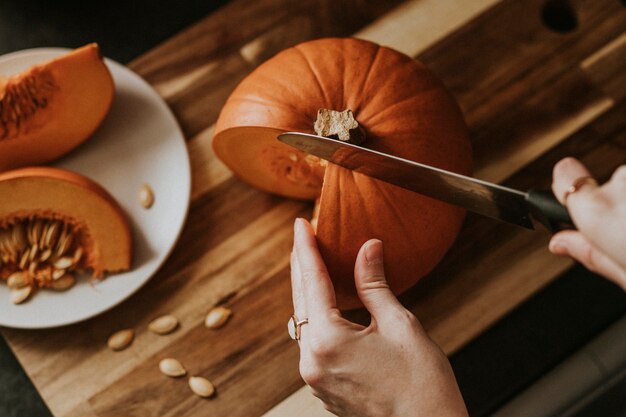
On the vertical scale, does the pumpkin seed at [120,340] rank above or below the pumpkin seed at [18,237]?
below

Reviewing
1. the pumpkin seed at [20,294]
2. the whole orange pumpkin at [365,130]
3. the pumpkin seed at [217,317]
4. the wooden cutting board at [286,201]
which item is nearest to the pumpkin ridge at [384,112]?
the whole orange pumpkin at [365,130]

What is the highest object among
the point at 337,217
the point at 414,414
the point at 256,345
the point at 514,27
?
the point at 514,27

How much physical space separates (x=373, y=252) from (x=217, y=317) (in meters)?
0.34

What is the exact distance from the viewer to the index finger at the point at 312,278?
33.0 inches

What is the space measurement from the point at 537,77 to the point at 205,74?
62cm

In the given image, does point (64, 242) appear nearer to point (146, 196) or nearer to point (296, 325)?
point (146, 196)

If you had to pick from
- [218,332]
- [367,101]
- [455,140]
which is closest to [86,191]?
[218,332]

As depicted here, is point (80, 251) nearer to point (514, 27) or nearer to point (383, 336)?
point (383, 336)

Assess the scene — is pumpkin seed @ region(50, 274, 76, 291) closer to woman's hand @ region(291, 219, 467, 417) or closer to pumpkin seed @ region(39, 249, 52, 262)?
pumpkin seed @ region(39, 249, 52, 262)

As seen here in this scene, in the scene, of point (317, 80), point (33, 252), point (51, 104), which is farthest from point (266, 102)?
point (33, 252)

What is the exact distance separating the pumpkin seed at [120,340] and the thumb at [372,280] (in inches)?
17.1

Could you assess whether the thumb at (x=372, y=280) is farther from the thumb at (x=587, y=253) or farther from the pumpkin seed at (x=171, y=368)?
the pumpkin seed at (x=171, y=368)

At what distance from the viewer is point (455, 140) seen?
3.08 ft

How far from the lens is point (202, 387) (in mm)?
1040
